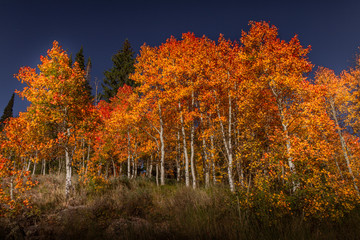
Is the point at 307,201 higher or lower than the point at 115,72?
lower

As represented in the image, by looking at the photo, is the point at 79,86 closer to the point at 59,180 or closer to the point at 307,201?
Result: the point at 59,180

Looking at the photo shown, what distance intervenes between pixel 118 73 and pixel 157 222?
1378 inches

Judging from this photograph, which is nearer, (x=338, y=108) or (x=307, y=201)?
(x=307, y=201)

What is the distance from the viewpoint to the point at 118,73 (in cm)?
3706

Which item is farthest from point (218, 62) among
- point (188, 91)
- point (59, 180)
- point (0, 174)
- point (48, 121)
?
point (59, 180)

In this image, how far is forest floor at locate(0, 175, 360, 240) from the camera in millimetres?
4723

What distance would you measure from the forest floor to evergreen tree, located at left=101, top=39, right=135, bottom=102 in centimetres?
2836

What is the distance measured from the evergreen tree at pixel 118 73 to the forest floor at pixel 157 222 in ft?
93.0

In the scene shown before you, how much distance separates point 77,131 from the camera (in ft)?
39.4

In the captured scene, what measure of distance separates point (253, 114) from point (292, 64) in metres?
4.82

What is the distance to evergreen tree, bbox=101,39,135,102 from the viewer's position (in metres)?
36.1

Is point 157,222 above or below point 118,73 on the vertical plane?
below

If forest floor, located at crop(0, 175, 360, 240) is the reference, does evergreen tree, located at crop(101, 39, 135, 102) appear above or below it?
above

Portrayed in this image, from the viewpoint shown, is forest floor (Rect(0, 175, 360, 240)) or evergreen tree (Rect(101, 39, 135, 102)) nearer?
forest floor (Rect(0, 175, 360, 240))
